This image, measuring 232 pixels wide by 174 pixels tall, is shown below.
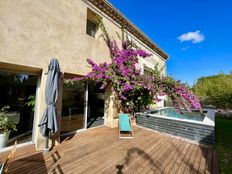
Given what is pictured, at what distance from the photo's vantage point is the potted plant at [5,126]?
4.22 meters

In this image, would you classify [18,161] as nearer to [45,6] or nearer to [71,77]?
[71,77]

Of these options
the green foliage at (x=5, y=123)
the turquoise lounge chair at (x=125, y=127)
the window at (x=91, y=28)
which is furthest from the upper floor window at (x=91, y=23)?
the green foliage at (x=5, y=123)

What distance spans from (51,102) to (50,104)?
0.25 ft

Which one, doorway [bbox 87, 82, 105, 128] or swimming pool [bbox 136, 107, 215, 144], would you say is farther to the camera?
doorway [bbox 87, 82, 105, 128]

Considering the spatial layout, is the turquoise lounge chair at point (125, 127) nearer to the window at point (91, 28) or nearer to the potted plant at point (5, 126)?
the potted plant at point (5, 126)

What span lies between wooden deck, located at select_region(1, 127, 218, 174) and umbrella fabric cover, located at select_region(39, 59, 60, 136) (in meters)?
0.89

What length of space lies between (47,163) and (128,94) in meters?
5.48

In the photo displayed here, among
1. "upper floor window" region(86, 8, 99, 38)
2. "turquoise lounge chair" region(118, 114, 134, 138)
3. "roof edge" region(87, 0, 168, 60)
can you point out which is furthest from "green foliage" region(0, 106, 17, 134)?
"roof edge" region(87, 0, 168, 60)

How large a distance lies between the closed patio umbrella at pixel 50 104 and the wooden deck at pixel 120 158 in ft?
2.61

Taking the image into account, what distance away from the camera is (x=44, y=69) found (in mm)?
4730

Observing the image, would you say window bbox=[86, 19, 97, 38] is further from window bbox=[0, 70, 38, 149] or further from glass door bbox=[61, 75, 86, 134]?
window bbox=[0, 70, 38, 149]

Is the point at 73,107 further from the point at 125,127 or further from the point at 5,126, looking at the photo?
the point at 125,127

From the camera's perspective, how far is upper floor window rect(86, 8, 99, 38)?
714 cm

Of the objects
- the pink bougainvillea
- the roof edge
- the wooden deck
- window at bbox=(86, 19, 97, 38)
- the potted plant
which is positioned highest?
the roof edge
